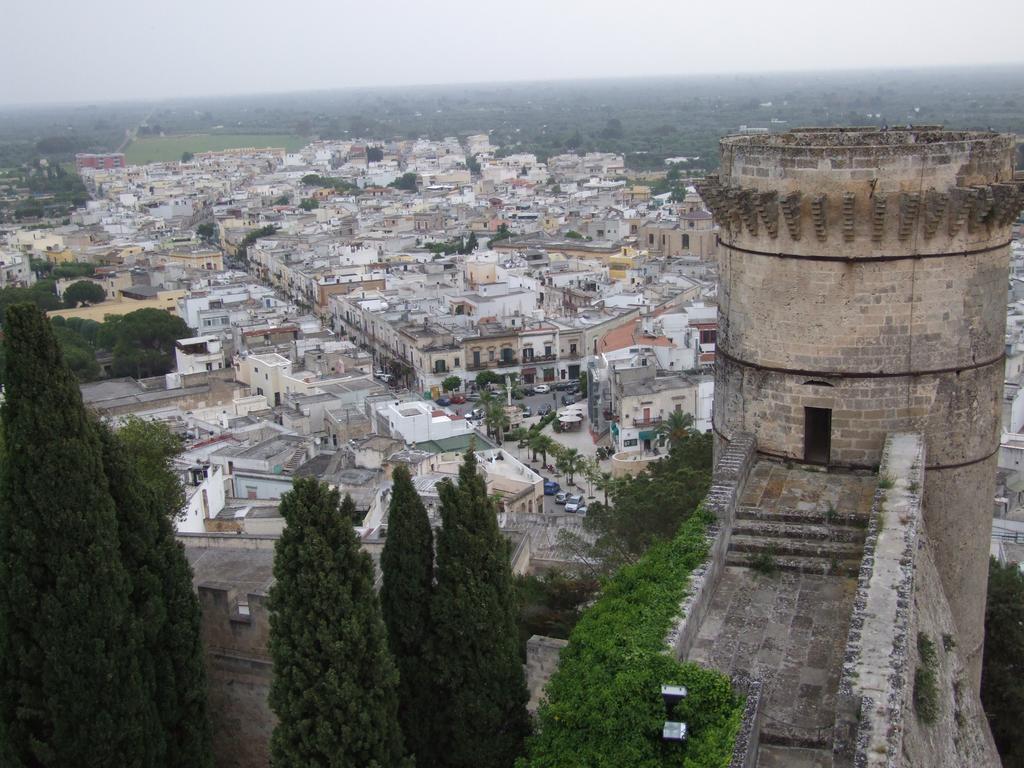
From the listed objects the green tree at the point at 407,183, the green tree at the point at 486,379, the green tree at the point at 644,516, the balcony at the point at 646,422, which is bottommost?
the green tree at the point at 486,379

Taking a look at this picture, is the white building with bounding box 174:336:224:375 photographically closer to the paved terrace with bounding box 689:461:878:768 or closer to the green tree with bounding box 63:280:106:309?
the green tree with bounding box 63:280:106:309

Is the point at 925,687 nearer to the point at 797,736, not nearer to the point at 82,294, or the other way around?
the point at 797,736

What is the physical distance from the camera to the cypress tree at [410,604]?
11.2 m

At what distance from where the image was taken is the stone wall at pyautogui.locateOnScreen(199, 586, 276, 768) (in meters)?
14.2

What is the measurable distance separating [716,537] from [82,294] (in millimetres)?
69289

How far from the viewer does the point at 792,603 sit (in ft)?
31.1

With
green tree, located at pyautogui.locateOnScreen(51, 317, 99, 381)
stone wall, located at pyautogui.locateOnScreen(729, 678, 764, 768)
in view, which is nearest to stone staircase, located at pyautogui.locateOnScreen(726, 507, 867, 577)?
stone wall, located at pyautogui.locateOnScreen(729, 678, 764, 768)

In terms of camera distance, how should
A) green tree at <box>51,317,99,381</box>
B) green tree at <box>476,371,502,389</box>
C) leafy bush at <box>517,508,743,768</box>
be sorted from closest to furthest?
leafy bush at <box>517,508,743,768</box>, green tree at <box>51,317,99,381</box>, green tree at <box>476,371,502,389</box>

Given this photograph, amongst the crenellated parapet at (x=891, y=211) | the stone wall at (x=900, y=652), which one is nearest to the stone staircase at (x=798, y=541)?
the stone wall at (x=900, y=652)

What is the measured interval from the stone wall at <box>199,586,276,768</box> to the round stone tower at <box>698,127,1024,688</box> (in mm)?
6920

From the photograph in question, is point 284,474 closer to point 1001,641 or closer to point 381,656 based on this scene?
point 1001,641

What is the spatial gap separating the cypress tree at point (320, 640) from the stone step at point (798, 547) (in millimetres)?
3443

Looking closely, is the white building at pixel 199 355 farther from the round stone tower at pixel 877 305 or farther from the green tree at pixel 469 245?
the round stone tower at pixel 877 305

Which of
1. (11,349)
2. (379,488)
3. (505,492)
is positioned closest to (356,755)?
(11,349)
